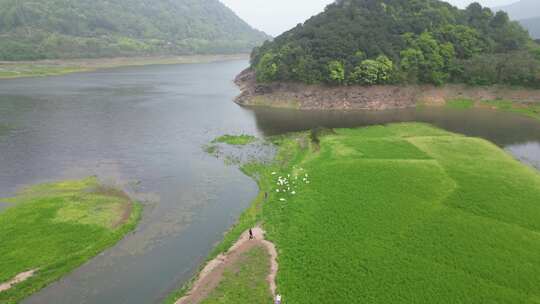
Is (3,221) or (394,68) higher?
(394,68)

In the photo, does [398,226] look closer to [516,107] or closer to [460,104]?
[460,104]

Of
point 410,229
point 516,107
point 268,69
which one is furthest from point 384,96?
point 410,229

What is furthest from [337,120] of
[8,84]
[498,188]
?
[8,84]

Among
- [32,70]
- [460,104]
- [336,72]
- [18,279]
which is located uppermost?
[32,70]

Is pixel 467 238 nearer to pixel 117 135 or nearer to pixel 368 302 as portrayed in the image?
pixel 368 302

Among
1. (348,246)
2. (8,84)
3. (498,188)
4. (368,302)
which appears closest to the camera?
(368,302)

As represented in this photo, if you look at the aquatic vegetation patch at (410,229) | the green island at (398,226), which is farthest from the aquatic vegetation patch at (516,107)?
the aquatic vegetation patch at (410,229)

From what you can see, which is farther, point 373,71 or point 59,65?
point 59,65
